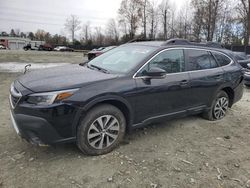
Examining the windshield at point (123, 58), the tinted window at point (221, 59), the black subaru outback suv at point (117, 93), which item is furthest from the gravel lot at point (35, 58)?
the tinted window at point (221, 59)

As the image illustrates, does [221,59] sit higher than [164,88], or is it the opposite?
[221,59]

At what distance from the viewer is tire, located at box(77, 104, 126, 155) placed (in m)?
3.54

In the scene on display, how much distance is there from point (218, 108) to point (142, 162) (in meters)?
2.61

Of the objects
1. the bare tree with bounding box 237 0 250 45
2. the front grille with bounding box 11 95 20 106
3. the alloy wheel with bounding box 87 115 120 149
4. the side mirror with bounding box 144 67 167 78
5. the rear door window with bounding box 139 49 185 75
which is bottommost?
the alloy wheel with bounding box 87 115 120 149

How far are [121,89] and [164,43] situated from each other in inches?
54.2

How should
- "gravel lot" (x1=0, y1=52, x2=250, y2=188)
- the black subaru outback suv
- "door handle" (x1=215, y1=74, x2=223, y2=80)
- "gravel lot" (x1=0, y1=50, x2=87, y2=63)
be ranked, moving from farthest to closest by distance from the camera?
"gravel lot" (x1=0, y1=50, x2=87, y2=63)
"door handle" (x1=215, y1=74, x2=223, y2=80)
the black subaru outback suv
"gravel lot" (x1=0, y1=52, x2=250, y2=188)

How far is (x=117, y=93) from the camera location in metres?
3.70

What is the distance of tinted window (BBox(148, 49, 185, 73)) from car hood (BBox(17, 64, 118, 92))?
2.73ft

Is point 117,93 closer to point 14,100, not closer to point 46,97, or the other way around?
point 46,97

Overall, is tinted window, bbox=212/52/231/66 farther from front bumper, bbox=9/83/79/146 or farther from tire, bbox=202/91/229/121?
front bumper, bbox=9/83/79/146

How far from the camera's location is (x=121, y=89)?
12.3 ft

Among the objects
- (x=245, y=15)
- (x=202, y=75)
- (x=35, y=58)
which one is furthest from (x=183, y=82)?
(x=245, y=15)

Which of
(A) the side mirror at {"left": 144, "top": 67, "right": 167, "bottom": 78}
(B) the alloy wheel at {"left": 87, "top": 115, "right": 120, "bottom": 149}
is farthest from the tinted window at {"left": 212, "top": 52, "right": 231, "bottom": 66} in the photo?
(B) the alloy wheel at {"left": 87, "top": 115, "right": 120, "bottom": 149}

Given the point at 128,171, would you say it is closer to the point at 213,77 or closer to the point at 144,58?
the point at 144,58
